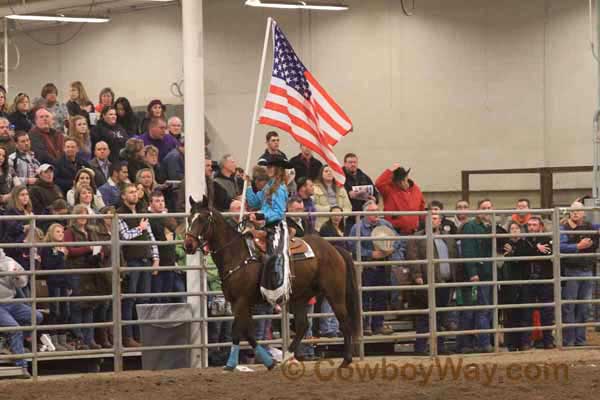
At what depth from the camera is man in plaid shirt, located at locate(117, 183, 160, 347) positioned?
44.0 feet

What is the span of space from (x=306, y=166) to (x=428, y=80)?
6336 mm

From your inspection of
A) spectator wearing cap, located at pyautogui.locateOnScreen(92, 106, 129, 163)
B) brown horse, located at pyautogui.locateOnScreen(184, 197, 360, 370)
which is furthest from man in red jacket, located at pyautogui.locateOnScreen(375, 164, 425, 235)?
spectator wearing cap, located at pyautogui.locateOnScreen(92, 106, 129, 163)

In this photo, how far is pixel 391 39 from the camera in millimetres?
22906

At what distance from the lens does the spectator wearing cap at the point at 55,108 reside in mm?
16906

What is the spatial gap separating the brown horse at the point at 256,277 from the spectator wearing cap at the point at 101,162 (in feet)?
10.2

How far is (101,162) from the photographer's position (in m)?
15.5

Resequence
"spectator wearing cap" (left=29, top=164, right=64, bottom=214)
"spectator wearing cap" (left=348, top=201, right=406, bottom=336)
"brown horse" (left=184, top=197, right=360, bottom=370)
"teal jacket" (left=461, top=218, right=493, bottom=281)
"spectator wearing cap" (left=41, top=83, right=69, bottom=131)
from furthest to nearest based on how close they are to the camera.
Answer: "spectator wearing cap" (left=41, top=83, right=69, bottom=131) < "teal jacket" (left=461, top=218, right=493, bottom=281) < "spectator wearing cap" (left=348, top=201, right=406, bottom=336) < "spectator wearing cap" (left=29, top=164, right=64, bottom=214) < "brown horse" (left=184, top=197, right=360, bottom=370)

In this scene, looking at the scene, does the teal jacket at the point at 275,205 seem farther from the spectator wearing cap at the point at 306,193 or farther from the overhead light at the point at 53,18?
the overhead light at the point at 53,18

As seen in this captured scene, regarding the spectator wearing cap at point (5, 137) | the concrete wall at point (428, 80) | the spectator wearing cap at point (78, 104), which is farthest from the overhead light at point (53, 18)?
the spectator wearing cap at point (5, 137)

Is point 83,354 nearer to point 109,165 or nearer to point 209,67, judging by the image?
point 109,165

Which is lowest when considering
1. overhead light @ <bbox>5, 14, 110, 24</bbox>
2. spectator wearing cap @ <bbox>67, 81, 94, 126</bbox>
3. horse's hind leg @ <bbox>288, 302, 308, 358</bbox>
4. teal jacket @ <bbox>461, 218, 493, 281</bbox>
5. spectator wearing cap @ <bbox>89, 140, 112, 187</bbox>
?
horse's hind leg @ <bbox>288, 302, 308, 358</bbox>

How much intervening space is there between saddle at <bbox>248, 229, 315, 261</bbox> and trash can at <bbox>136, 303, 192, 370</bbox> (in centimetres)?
139

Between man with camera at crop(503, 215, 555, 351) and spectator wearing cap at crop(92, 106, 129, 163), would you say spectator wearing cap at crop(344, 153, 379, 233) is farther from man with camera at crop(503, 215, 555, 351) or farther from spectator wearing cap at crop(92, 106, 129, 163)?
spectator wearing cap at crop(92, 106, 129, 163)

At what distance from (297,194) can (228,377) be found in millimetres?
4041
